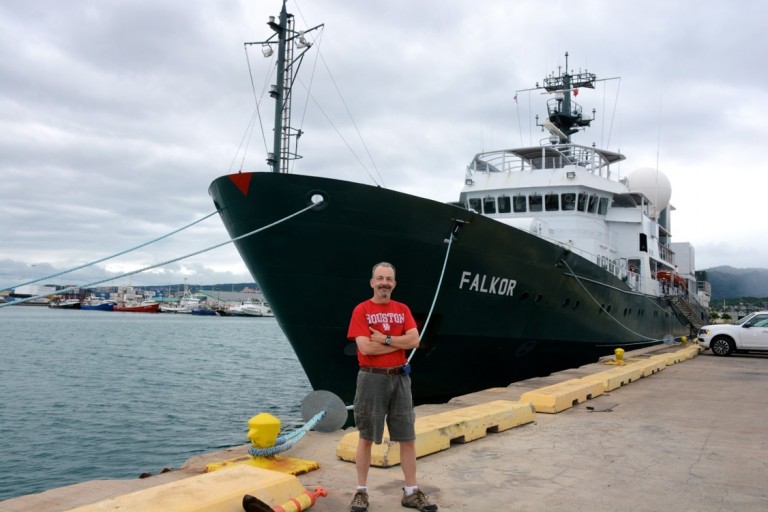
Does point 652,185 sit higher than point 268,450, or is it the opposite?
point 652,185

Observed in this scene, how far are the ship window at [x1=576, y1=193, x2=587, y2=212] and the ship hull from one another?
4366 mm

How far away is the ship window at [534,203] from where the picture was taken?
16.9 m

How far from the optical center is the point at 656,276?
72.8ft

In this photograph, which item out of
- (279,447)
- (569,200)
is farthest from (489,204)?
(279,447)

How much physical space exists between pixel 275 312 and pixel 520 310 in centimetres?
490

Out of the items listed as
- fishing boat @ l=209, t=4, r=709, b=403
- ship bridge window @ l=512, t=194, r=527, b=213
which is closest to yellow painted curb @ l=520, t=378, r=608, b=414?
fishing boat @ l=209, t=4, r=709, b=403

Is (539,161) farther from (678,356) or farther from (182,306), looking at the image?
(182,306)

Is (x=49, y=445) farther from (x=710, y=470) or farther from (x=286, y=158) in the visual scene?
(x=710, y=470)

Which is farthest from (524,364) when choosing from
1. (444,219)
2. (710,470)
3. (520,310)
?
(710,470)

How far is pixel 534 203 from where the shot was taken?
55.7ft

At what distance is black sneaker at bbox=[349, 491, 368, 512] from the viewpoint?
3.73 meters

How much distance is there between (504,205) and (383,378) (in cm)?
1389

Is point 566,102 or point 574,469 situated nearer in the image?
point 574,469

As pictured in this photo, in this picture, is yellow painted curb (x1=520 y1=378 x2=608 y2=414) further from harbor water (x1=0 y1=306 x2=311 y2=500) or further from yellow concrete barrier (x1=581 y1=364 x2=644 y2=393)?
harbor water (x1=0 y1=306 x2=311 y2=500)
